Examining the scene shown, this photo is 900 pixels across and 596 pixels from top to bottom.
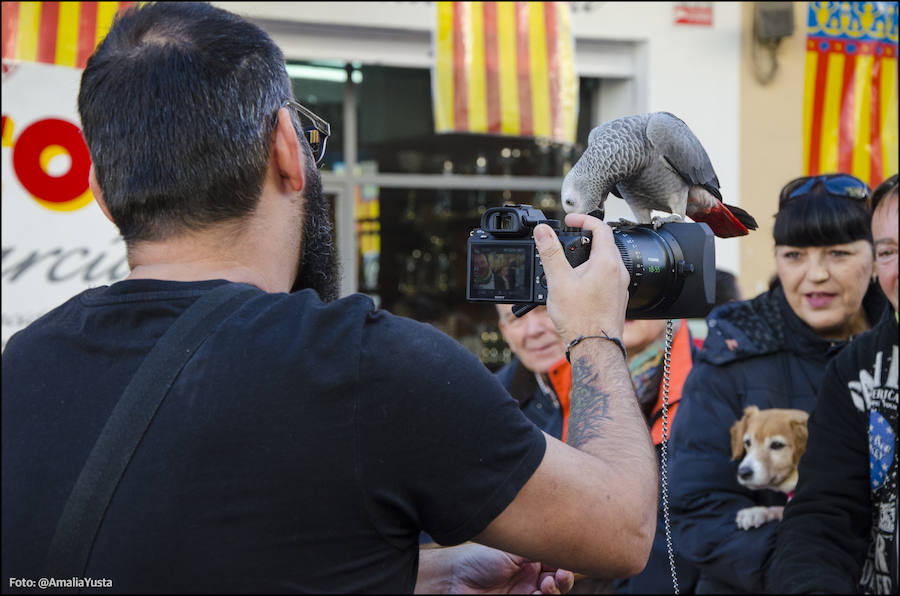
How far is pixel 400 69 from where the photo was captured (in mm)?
5949

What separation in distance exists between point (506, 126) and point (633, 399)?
167 inches

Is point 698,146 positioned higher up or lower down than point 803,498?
higher up

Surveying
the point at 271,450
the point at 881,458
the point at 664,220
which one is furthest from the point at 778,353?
the point at 271,450

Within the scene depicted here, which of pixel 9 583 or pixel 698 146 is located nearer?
pixel 9 583

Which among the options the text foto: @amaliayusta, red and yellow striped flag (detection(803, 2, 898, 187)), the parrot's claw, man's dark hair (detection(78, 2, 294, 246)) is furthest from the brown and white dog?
red and yellow striped flag (detection(803, 2, 898, 187))

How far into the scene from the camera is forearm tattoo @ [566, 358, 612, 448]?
48.9 inches

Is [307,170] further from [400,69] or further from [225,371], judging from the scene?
[400,69]

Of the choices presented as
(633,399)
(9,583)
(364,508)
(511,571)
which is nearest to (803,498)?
(511,571)

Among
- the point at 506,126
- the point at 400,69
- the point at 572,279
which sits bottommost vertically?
the point at 572,279

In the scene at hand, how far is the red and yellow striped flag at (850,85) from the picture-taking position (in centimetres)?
591

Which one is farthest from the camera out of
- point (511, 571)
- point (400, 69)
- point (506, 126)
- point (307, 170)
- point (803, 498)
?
point (400, 69)

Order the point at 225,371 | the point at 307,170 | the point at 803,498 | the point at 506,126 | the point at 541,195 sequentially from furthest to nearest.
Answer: the point at 541,195, the point at 506,126, the point at 803,498, the point at 307,170, the point at 225,371

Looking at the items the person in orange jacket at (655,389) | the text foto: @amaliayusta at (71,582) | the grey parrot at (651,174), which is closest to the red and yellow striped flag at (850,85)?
the person in orange jacket at (655,389)

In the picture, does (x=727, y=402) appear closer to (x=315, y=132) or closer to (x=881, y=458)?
(x=881, y=458)
